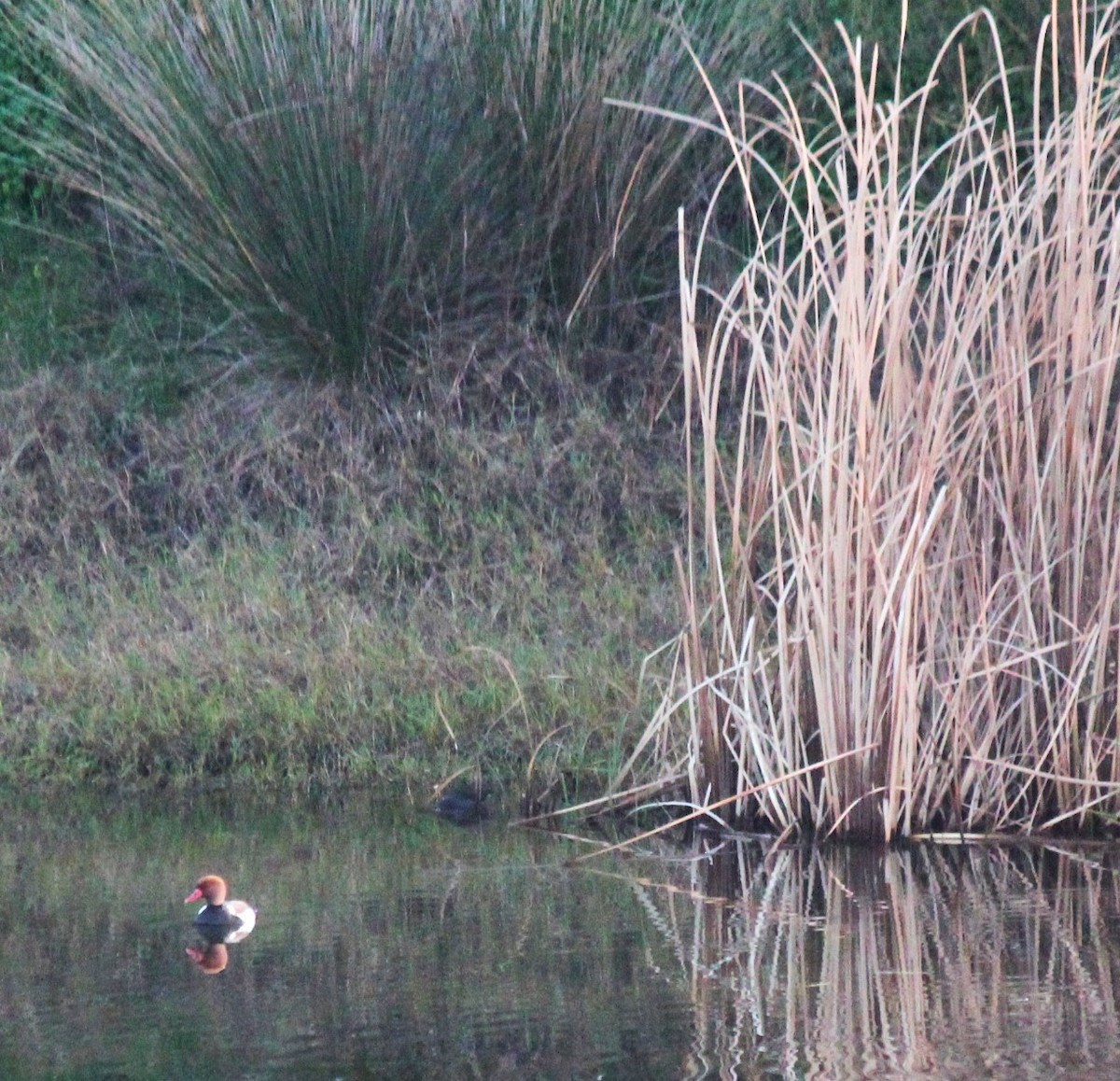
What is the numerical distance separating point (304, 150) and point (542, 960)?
4085 mm

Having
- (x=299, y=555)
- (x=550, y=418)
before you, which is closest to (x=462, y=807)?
Result: (x=299, y=555)

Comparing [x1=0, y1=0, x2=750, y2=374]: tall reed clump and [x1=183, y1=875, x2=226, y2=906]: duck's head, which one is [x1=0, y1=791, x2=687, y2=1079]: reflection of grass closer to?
[x1=183, y1=875, x2=226, y2=906]: duck's head

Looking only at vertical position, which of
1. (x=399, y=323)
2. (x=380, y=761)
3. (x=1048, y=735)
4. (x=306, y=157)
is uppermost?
(x=306, y=157)

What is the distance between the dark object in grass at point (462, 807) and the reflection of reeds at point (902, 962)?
80 centimetres

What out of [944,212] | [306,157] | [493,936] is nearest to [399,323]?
[306,157]

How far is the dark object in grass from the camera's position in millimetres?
4934

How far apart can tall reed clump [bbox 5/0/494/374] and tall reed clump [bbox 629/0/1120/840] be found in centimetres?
293

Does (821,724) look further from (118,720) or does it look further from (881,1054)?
(118,720)

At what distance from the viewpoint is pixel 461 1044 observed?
3.17 metres

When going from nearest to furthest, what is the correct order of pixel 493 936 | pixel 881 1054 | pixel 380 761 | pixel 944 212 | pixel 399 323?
pixel 881 1054 → pixel 493 936 → pixel 944 212 → pixel 380 761 → pixel 399 323

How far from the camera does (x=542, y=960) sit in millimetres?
3635

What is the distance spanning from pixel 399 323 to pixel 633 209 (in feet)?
3.30

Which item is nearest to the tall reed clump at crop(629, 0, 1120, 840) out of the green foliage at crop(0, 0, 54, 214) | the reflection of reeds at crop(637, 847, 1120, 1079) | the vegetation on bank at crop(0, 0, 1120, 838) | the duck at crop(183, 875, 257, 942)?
the vegetation on bank at crop(0, 0, 1120, 838)

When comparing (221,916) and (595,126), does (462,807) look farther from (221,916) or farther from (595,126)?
(595,126)
